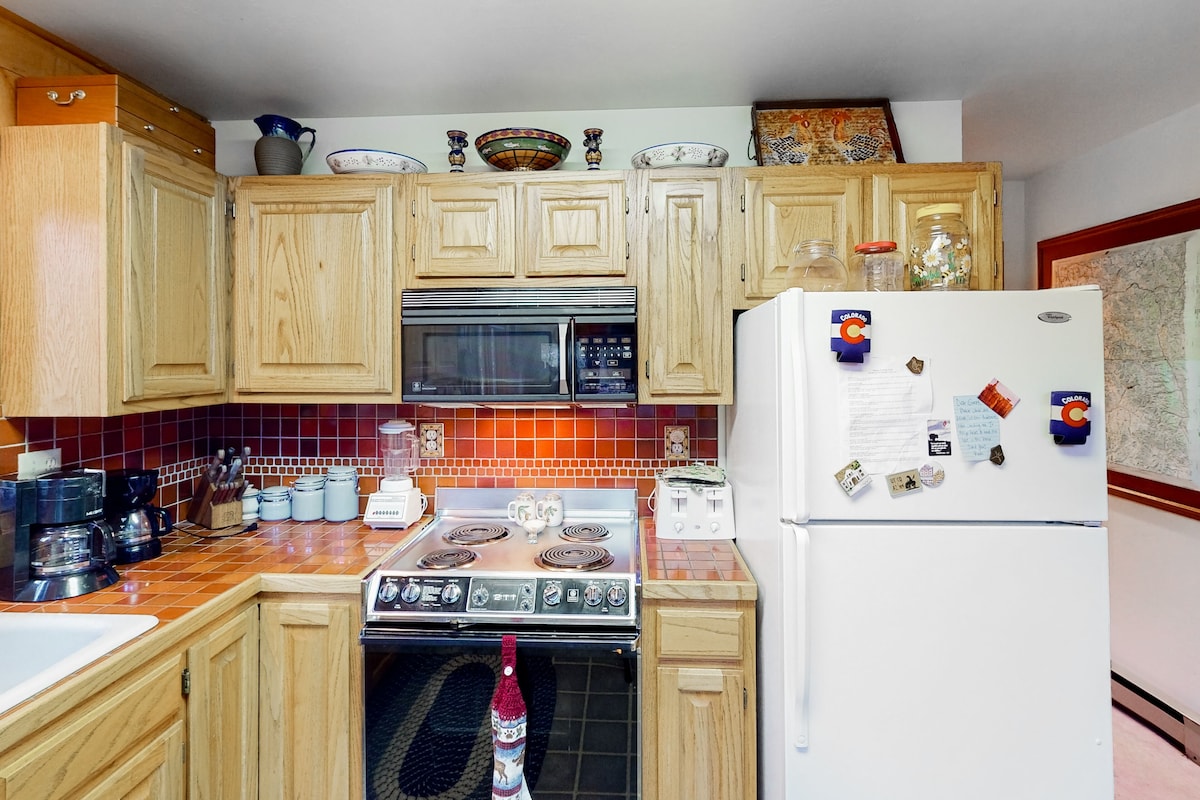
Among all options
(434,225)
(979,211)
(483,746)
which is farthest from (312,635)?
(979,211)

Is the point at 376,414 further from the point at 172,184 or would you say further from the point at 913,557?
the point at 913,557

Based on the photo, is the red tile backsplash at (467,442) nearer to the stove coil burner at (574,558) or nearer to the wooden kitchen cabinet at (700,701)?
the stove coil burner at (574,558)

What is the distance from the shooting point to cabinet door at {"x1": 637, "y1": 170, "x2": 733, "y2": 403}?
1.79m

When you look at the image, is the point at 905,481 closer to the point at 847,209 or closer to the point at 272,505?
the point at 847,209

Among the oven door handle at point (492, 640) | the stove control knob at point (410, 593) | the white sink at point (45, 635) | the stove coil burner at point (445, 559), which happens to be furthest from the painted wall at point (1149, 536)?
the white sink at point (45, 635)

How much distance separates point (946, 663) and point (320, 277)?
6.74ft

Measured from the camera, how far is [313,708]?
1.53 metres

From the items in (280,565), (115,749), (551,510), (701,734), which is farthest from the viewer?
(551,510)

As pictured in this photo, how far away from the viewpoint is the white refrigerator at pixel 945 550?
1.28 meters

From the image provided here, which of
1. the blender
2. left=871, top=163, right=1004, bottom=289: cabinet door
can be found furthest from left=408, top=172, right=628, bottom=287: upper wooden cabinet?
left=871, top=163, right=1004, bottom=289: cabinet door

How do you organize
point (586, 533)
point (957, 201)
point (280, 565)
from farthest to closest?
point (586, 533)
point (957, 201)
point (280, 565)

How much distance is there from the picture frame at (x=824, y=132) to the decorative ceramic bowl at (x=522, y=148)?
27.5 inches

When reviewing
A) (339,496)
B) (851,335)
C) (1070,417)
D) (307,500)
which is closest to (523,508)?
(339,496)

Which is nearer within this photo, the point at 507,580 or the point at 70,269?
the point at 70,269
